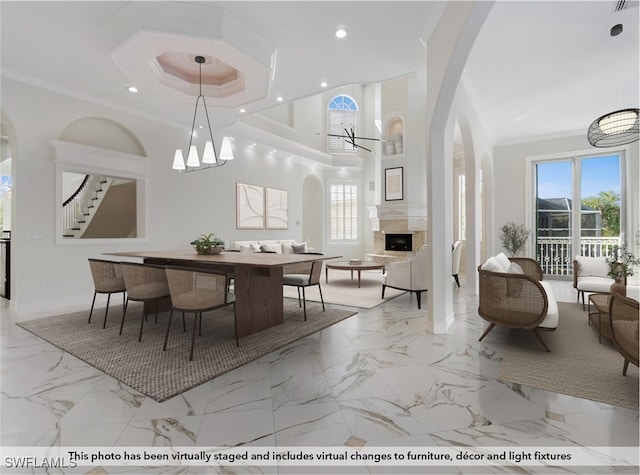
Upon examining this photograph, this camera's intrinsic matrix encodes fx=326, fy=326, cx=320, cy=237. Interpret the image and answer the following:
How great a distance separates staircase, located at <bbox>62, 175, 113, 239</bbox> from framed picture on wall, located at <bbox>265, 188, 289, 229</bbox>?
3.78m

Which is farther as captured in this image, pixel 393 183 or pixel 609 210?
pixel 393 183

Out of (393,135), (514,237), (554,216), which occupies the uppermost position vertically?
(393,135)

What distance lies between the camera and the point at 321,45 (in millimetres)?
3738

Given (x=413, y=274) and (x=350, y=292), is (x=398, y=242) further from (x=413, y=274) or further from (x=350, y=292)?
(x=413, y=274)

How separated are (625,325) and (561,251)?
6257 millimetres

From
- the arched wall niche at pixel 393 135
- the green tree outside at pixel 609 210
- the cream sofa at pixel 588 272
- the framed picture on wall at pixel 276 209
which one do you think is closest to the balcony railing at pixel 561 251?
the green tree outside at pixel 609 210

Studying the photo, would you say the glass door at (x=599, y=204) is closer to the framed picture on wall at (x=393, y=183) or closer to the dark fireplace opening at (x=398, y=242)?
the dark fireplace opening at (x=398, y=242)

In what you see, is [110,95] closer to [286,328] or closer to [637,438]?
[286,328]

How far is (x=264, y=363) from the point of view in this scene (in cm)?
276

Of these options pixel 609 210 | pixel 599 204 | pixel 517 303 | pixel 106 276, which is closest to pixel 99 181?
pixel 106 276

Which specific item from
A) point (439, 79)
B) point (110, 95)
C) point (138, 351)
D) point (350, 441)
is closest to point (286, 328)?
point (138, 351)

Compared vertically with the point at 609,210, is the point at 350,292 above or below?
below

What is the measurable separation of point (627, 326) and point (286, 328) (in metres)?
2.94

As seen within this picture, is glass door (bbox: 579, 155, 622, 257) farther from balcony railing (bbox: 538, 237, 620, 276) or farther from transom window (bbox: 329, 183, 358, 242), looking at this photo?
transom window (bbox: 329, 183, 358, 242)
